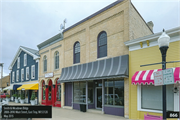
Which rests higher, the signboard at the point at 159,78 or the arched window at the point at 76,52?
the arched window at the point at 76,52

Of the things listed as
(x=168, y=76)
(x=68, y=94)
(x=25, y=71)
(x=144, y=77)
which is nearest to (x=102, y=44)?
(x=144, y=77)

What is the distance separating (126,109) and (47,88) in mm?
12397

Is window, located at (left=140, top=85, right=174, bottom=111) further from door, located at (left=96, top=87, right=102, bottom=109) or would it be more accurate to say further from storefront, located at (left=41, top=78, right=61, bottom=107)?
storefront, located at (left=41, top=78, right=61, bottom=107)

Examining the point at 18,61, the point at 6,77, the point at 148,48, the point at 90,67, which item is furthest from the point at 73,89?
the point at 6,77

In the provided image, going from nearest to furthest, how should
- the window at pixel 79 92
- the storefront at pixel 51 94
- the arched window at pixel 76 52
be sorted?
the window at pixel 79 92 → the arched window at pixel 76 52 → the storefront at pixel 51 94

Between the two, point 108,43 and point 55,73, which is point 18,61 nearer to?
point 55,73

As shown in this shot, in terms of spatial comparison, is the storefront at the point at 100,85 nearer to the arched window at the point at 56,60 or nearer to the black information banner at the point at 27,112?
the arched window at the point at 56,60

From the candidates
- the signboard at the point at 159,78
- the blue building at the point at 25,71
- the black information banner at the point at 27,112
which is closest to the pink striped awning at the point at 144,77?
the signboard at the point at 159,78

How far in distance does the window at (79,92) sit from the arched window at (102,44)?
3.49 metres

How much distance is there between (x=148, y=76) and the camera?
9.21 m

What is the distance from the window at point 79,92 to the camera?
49.2ft

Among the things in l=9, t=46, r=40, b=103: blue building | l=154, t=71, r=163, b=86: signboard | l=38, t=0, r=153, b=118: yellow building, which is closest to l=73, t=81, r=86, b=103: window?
l=38, t=0, r=153, b=118: yellow building

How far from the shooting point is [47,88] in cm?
2039

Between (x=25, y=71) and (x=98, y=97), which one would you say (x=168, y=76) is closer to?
(x=98, y=97)
